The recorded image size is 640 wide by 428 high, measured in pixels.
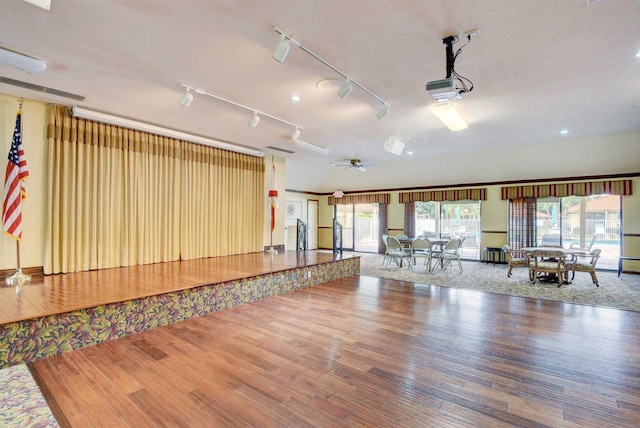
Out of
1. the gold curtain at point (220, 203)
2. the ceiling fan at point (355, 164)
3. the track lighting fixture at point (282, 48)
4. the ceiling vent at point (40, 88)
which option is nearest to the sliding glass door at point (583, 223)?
the ceiling fan at point (355, 164)

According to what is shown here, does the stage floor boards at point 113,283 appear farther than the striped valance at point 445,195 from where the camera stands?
No

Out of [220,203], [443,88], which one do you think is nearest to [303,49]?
[443,88]

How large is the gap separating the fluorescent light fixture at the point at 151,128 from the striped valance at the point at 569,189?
23.3 ft

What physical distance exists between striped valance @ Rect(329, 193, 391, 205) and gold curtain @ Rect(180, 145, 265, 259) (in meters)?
4.92

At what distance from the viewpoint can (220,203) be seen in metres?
6.98

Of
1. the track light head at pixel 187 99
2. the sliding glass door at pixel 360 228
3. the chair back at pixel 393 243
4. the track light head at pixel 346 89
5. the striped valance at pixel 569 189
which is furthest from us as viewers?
the sliding glass door at pixel 360 228

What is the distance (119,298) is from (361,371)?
2651mm

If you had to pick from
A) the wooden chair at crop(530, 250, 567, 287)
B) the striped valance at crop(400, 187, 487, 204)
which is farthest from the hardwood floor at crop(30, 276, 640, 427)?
the striped valance at crop(400, 187, 487, 204)

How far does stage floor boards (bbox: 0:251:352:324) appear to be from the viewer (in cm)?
310

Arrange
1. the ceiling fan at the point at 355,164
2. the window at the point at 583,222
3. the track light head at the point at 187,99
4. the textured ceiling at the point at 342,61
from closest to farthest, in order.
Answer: the textured ceiling at the point at 342,61, the track light head at the point at 187,99, the window at the point at 583,222, the ceiling fan at the point at 355,164

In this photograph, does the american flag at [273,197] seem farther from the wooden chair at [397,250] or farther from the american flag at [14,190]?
the american flag at [14,190]

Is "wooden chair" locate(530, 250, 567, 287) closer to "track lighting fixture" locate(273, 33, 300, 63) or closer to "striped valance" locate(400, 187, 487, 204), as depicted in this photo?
"striped valance" locate(400, 187, 487, 204)

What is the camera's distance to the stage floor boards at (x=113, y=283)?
3.10m

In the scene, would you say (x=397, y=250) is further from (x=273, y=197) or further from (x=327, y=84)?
(x=327, y=84)
